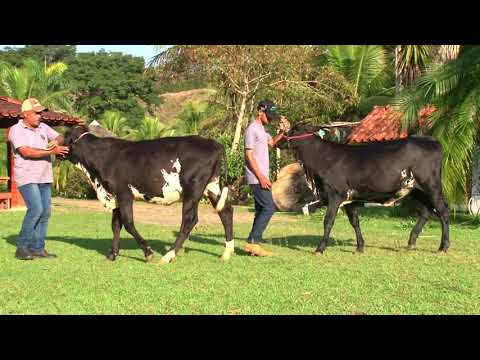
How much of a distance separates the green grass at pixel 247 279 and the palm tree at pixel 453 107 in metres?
2.76

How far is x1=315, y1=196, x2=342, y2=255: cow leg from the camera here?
29.6ft

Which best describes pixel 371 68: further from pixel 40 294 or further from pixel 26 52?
pixel 26 52

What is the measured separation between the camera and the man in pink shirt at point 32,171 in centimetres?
874

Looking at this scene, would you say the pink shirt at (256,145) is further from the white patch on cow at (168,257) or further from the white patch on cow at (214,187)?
the white patch on cow at (168,257)

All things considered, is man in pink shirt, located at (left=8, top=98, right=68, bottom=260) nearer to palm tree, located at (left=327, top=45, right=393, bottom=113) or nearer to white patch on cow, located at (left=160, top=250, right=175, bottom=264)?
white patch on cow, located at (left=160, top=250, right=175, bottom=264)

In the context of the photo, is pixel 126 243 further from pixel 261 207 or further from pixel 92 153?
pixel 261 207

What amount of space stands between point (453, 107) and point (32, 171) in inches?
380

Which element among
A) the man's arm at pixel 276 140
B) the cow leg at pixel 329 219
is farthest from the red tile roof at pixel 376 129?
the cow leg at pixel 329 219

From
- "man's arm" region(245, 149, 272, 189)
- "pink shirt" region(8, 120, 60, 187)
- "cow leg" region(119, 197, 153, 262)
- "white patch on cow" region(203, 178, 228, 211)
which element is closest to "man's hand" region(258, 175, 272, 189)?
"man's arm" region(245, 149, 272, 189)

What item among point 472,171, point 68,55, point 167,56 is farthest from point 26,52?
point 472,171

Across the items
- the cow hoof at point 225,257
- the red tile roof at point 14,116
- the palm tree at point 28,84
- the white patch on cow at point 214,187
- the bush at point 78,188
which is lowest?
the bush at point 78,188

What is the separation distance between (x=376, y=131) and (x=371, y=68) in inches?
313

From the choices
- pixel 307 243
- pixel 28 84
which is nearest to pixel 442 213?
pixel 307 243

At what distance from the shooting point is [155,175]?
853 centimetres
